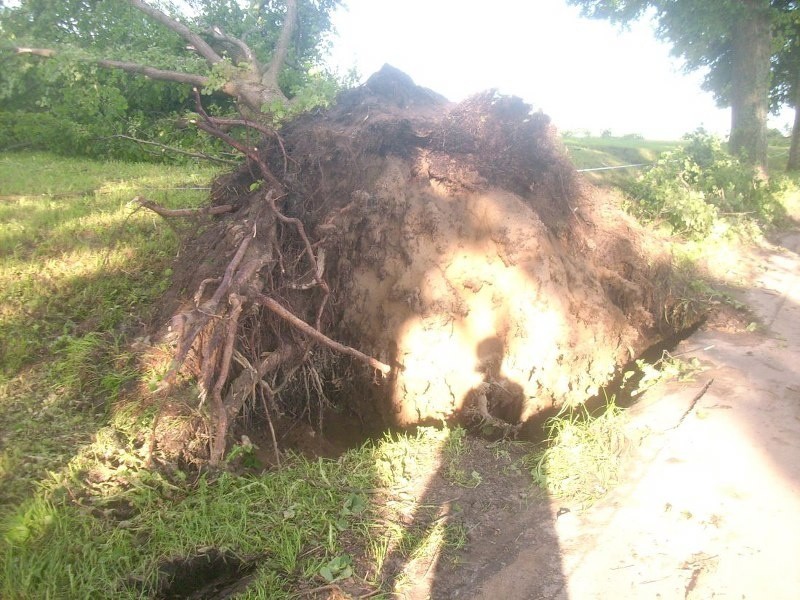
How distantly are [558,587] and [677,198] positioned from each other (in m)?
6.71

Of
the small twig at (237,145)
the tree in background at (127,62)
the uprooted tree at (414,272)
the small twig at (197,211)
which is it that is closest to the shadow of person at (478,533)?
the uprooted tree at (414,272)

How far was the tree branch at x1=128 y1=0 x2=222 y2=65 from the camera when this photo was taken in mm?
11227

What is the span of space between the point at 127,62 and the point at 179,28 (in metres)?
1.34

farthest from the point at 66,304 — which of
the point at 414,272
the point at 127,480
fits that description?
the point at 414,272

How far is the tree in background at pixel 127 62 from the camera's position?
10445 millimetres

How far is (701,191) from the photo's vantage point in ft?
28.5

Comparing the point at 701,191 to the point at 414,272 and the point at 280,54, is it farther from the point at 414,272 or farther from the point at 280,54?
the point at 280,54

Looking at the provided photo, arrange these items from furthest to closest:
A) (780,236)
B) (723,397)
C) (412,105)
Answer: (780,236), (412,105), (723,397)

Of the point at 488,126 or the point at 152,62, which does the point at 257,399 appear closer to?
the point at 488,126

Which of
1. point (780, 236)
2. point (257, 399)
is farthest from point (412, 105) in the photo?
point (780, 236)

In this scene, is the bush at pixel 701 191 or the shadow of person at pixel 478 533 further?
the bush at pixel 701 191

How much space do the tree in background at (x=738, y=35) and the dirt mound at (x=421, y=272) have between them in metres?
7.74

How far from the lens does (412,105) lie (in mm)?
6254

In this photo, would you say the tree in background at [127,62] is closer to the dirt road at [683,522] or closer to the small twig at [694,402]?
the small twig at [694,402]
